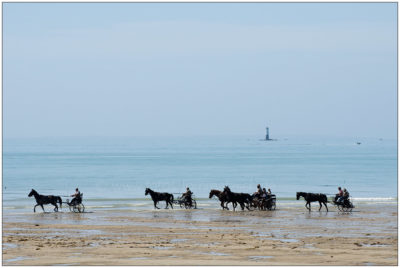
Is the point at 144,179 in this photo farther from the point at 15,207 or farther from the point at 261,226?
the point at 261,226

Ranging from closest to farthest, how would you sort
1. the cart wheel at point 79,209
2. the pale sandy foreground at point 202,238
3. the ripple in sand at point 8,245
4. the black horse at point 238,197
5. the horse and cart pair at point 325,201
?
the pale sandy foreground at point 202,238 < the ripple in sand at point 8,245 < the horse and cart pair at point 325,201 < the black horse at point 238,197 < the cart wheel at point 79,209

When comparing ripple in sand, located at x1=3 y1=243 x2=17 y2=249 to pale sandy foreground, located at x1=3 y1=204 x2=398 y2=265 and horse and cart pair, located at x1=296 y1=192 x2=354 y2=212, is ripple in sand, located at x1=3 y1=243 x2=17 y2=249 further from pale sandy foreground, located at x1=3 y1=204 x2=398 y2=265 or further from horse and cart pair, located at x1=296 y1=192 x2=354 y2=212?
horse and cart pair, located at x1=296 y1=192 x2=354 y2=212

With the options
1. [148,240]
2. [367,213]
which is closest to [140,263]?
[148,240]

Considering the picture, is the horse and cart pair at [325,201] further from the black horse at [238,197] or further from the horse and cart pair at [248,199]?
the black horse at [238,197]

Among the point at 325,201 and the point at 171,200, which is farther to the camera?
the point at 171,200

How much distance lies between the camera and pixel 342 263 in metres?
19.0

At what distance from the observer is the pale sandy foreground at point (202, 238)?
1992 centimetres

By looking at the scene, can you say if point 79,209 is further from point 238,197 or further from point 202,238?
point 202,238

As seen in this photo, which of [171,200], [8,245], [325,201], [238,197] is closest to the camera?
[8,245]

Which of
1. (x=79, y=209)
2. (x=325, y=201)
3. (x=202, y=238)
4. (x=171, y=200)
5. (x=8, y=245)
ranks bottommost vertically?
(x=8, y=245)

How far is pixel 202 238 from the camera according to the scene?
24.6 m

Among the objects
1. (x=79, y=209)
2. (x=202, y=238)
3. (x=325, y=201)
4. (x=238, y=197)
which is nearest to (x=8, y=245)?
(x=202, y=238)

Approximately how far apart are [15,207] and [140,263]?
80.8 feet

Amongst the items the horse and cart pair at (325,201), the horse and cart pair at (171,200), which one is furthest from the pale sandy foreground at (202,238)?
the horse and cart pair at (171,200)
